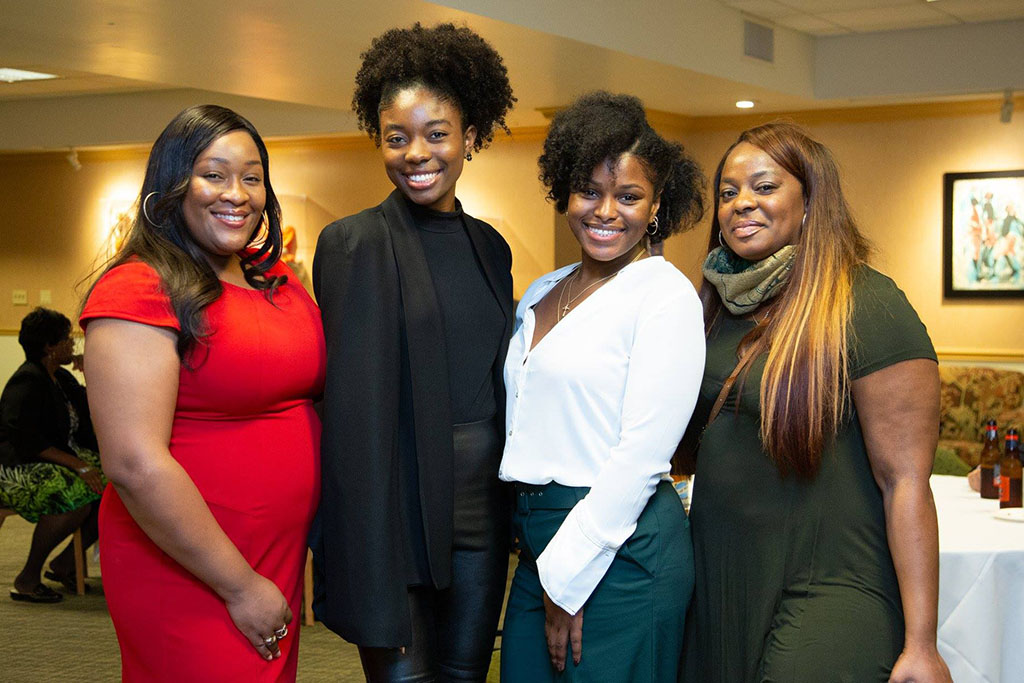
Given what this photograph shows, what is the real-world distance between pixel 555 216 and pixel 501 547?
7069 millimetres

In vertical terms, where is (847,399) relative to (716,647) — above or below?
above

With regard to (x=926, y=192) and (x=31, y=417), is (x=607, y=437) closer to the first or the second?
(x=31, y=417)

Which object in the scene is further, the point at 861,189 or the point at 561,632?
the point at 861,189

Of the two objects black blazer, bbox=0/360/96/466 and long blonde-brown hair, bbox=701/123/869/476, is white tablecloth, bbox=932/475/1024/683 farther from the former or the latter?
black blazer, bbox=0/360/96/466

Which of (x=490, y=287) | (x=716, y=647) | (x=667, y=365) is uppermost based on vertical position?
(x=490, y=287)

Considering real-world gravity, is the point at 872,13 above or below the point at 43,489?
above

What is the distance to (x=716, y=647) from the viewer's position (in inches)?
89.3

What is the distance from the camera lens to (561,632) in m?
2.27

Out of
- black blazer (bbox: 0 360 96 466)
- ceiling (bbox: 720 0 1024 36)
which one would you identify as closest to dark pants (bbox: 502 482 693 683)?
black blazer (bbox: 0 360 96 466)

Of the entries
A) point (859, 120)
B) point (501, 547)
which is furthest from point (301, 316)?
point (859, 120)

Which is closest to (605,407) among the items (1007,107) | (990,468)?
(990,468)

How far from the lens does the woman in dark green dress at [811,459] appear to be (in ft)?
6.89

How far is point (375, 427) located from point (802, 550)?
0.87 meters

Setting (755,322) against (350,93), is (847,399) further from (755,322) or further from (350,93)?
(350,93)
